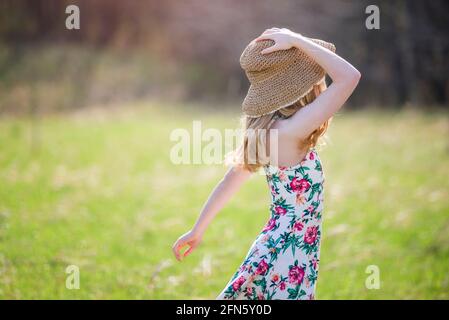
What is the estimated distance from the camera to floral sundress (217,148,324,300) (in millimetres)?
2275

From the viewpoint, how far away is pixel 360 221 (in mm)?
5715

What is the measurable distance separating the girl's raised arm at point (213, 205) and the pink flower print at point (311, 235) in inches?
15.9

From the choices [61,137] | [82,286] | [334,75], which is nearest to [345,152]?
[61,137]

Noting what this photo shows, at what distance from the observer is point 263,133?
2.40 metres

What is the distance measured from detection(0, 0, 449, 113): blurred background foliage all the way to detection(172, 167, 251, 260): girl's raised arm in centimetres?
896

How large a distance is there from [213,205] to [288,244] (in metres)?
0.41

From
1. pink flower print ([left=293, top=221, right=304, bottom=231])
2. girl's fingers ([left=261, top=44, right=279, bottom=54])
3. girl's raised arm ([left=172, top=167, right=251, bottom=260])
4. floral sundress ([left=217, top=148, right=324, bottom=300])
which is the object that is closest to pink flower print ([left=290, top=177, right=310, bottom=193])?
floral sundress ([left=217, top=148, right=324, bottom=300])

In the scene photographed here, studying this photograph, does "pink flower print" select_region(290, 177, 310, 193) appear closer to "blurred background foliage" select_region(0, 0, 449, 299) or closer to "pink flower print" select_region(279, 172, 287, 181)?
"pink flower print" select_region(279, 172, 287, 181)

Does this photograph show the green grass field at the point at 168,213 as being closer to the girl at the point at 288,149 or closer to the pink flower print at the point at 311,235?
the girl at the point at 288,149

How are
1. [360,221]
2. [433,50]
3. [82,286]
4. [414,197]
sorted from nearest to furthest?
[82,286], [360,221], [414,197], [433,50]

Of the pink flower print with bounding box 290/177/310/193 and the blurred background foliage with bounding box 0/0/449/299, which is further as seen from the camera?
the blurred background foliage with bounding box 0/0/449/299
